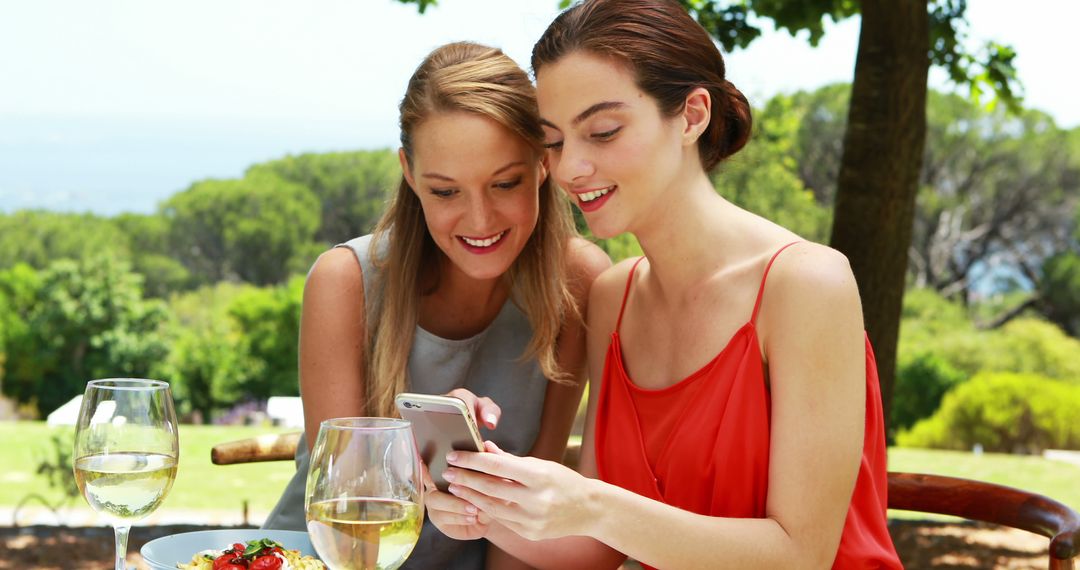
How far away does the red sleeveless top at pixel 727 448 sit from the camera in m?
1.75

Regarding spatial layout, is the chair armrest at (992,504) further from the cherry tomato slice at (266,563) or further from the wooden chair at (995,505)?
the cherry tomato slice at (266,563)

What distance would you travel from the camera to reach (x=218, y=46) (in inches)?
1713

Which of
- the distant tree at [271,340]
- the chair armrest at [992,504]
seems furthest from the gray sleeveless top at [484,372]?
the distant tree at [271,340]

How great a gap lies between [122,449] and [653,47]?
1.00 metres

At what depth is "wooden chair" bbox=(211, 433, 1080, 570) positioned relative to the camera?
1.81 meters

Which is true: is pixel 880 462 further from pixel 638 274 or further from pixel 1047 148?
pixel 1047 148

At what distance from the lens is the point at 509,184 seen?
2031mm

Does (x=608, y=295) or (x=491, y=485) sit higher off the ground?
(x=608, y=295)

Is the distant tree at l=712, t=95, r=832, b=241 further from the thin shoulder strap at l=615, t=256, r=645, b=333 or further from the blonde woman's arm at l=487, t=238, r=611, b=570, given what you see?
the thin shoulder strap at l=615, t=256, r=645, b=333

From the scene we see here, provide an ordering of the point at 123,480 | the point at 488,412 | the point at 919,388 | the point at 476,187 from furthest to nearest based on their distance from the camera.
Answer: the point at 919,388 → the point at 476,187 → the point at 488,412 → the point at 123,480

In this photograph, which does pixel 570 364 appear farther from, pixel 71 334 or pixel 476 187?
pixel 71 334

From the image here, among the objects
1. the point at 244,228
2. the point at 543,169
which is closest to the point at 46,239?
the point at 244,228

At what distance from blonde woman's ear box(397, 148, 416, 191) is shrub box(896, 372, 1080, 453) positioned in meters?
12.6

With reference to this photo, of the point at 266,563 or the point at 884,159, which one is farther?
the point at 884,159
